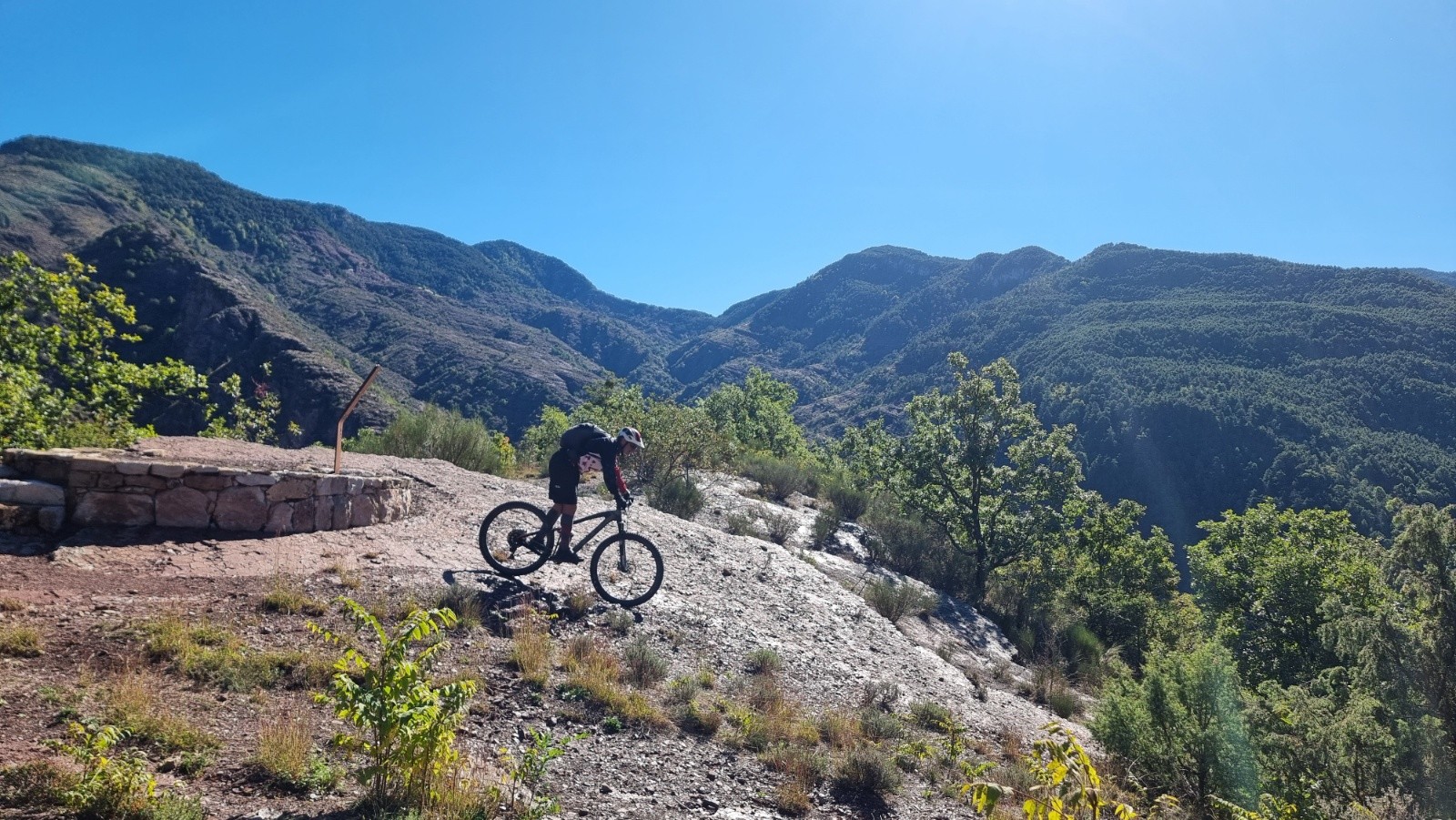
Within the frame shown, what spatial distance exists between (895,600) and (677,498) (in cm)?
540

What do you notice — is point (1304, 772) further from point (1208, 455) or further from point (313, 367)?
point (1208, 455)

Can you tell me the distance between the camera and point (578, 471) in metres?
8.28

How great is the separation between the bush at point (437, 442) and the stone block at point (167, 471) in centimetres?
744

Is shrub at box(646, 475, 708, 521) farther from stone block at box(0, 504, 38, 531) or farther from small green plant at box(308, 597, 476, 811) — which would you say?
small green plant at box(308, 597, 476, 811)

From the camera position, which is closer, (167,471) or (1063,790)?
(1063,790)

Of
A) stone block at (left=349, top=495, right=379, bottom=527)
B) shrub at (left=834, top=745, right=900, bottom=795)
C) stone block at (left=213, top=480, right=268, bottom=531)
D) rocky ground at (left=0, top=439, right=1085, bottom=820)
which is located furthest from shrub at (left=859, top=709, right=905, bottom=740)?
stone block at (left=213, top=480, right=268, bottom=531)

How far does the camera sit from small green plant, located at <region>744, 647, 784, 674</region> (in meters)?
8.04

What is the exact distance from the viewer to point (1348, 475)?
6944 centimetres

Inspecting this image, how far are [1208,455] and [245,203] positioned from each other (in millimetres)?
151020

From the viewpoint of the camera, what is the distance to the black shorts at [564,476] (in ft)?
27.0

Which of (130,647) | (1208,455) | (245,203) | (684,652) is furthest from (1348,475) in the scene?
(245,203)

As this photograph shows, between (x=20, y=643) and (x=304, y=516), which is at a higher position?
(x=304, y=516)

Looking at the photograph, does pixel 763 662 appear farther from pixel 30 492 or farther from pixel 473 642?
pixel 30 492

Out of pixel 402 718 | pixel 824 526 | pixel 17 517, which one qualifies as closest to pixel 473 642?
pixel 402 718
